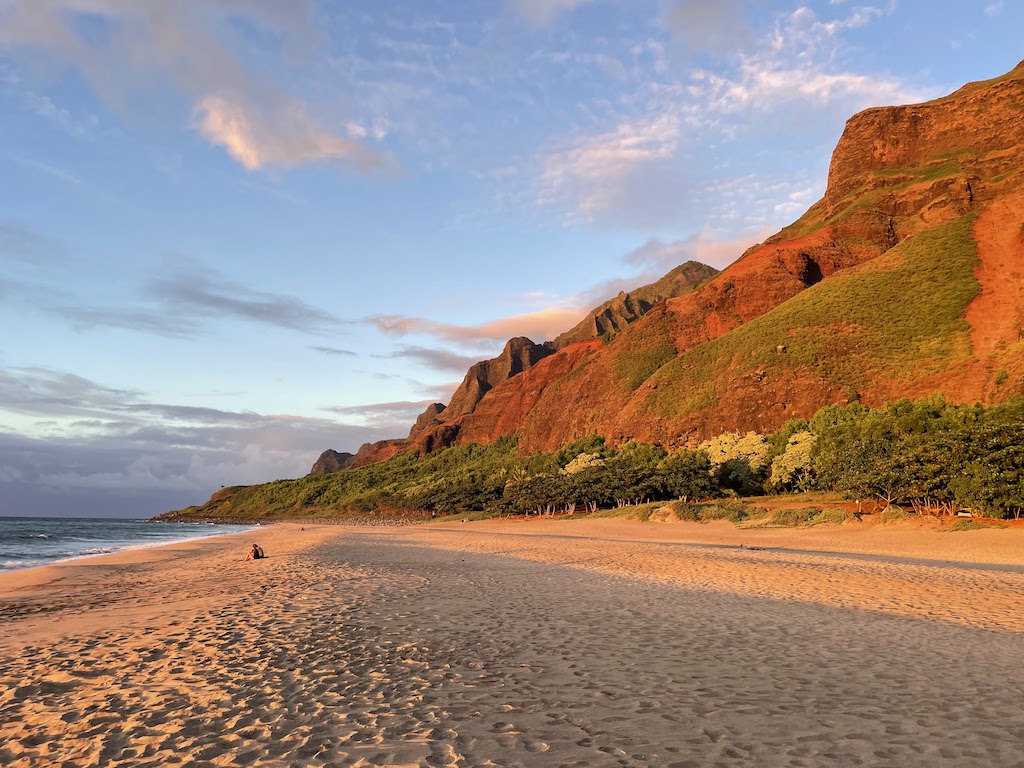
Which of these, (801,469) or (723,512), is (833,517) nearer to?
(723,512)

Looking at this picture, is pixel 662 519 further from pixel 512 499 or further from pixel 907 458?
pixel 512 499

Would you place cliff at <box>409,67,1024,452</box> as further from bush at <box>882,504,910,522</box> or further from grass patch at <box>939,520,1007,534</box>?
grass patch at <box>939,520,1007,534</box>

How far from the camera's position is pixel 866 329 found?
235ft

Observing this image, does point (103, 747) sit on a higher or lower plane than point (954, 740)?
higher

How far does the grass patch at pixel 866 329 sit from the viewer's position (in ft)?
219

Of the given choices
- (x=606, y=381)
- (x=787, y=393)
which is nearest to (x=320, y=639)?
(x=787, y=393)

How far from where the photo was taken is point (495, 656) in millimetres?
8422

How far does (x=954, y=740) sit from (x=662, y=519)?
46.2 metres

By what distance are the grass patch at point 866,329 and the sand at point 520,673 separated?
194 ft

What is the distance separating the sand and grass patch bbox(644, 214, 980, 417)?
59.2m

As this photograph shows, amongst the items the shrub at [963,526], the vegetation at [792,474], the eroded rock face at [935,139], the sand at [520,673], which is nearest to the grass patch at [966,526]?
the shrub at [963,526]

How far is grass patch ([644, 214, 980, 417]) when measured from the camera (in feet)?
219

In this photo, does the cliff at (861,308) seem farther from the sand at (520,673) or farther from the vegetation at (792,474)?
the sand at (520,673)

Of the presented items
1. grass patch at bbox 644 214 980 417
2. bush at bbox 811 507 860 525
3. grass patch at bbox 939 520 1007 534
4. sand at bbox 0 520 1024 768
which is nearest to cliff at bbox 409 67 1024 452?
grass patch at bbox 644 214 980 417
